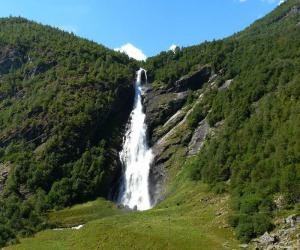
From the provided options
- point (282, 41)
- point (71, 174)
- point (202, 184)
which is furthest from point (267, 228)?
point (282, 41)

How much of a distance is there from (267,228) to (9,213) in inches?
2363

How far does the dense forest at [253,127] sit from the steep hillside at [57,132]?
20.8 m

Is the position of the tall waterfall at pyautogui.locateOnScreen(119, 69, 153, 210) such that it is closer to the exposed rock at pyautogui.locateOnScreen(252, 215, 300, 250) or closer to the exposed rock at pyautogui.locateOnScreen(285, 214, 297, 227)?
the exposed rock at pyautogui.locateOnScreen(285, 214, 297, 227)

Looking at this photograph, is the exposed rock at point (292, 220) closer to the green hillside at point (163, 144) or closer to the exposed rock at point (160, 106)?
the green hillside at point (163, 144)

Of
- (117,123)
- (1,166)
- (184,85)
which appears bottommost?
(1,166)

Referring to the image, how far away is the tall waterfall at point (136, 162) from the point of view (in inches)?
4885

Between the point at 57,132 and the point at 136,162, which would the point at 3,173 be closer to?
the point at 57,132

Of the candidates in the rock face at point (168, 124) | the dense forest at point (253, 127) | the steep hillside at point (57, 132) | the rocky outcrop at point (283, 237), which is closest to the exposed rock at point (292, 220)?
the rocky outcrop at point (283, 237)

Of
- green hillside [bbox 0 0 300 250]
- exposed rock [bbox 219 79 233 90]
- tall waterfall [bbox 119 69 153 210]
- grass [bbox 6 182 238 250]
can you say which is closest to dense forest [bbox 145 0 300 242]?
green hillside [bbox 0 0 300 250]

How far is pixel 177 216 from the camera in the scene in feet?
299

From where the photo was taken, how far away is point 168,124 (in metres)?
146

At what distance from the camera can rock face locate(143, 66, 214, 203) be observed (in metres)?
130

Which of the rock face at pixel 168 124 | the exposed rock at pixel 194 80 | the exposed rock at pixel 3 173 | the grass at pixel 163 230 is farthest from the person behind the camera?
the exposed rock at pixel 194 80

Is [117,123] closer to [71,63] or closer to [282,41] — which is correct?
[71,63]
